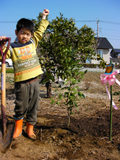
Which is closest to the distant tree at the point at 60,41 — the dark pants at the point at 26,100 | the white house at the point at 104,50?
the dark pants at the point at 26,100

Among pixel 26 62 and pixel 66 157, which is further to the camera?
pixel 26 62

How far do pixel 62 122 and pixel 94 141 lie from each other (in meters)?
0.78

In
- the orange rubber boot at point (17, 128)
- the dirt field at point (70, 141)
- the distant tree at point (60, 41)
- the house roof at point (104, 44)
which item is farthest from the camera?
the house roof at point (104, 44)

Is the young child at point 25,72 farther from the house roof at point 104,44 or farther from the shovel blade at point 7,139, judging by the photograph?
the house roof at point 104,44

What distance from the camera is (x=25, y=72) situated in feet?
7.18

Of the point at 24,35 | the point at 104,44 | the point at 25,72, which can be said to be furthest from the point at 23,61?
the point at 104,44

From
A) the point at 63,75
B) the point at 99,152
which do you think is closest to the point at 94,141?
the point at 99,152

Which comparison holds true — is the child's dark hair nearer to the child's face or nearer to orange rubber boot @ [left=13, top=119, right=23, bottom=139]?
the child's face

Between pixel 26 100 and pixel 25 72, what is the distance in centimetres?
39

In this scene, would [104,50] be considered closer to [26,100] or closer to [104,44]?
[104,44]

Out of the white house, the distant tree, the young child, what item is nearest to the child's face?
the young child

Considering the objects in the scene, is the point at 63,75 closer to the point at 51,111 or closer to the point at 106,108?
the point at 51,111

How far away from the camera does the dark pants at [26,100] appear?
2.22 meters

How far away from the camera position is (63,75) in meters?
2.61
